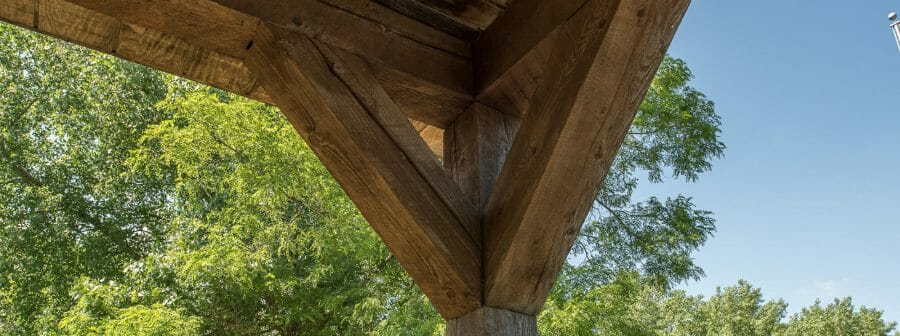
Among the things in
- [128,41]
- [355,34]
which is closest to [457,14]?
[355,34]

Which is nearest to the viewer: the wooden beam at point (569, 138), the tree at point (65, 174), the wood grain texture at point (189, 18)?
the wooden beam at point (569, 138)

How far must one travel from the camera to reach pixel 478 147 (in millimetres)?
1501

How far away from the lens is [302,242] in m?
7.37

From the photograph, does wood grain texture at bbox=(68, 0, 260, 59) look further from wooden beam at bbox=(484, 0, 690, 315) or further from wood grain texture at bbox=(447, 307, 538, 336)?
wood grain texture at bbox=(447, 307, 538, 336)

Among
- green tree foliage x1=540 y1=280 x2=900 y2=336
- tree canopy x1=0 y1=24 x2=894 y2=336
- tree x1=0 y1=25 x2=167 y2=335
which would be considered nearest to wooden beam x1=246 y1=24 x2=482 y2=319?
tree canopy x1=0 y1=24 x2=894 y2=336

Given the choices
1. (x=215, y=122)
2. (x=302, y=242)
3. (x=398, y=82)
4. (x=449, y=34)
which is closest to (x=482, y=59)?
(x=449, y=34)

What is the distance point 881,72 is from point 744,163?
13674 mm

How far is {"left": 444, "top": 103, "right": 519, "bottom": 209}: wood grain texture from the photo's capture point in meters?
1.43

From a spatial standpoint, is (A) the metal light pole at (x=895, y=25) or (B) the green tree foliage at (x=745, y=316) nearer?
(A) the metal light pole at (x=895, y=25)

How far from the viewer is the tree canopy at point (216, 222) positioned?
7.13m

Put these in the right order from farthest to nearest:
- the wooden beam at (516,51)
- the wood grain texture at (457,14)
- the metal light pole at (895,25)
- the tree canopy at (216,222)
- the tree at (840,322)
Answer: the tree at (840,322) < the metal light pole at (895,25) < the tree canopy at (216,222) < the wood grain texture at (457,14) < the wooden beam at (516,51)

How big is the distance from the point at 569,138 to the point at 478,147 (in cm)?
42

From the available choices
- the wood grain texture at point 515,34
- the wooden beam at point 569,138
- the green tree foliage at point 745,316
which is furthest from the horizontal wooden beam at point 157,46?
the green tree foliage at point 745,316

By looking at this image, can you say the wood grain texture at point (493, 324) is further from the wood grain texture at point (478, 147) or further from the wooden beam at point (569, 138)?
the wood grain texture at point (478, 147)
